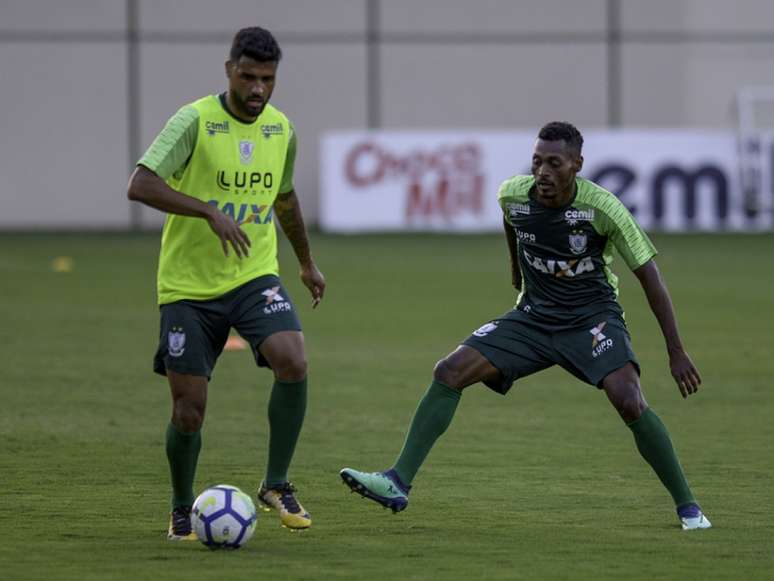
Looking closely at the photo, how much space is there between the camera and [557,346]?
7.78m

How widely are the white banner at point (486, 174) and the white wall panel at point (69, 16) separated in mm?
6773

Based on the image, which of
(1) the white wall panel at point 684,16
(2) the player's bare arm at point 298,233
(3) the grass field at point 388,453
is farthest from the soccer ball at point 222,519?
(1) the white wall panel at point 684,16

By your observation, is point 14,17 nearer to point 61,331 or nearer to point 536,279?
point 61,331

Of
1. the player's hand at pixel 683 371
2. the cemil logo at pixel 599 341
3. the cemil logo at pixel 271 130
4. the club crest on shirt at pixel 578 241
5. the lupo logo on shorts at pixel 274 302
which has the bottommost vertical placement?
the player's hand at pixel 683 371

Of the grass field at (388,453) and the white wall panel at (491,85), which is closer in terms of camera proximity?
the grass field at (388,453)

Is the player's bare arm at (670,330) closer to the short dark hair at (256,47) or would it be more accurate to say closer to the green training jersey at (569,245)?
the green training jersey at (569,245)

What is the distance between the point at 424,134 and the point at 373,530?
22.1 meters

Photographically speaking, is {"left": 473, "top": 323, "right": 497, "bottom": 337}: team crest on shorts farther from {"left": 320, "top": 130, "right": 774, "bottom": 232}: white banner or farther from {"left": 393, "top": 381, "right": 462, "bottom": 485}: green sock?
{"left": 320, "top": 130, "right": 774, "bottom": 232}: white banner

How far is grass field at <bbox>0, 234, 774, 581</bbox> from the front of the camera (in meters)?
6.82

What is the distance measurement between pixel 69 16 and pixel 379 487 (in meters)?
27.7

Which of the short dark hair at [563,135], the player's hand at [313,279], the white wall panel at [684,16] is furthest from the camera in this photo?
the white wall panel at [684,16]

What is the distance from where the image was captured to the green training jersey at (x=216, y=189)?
729 cm

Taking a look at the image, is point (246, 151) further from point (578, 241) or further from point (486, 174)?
point (486, 174)

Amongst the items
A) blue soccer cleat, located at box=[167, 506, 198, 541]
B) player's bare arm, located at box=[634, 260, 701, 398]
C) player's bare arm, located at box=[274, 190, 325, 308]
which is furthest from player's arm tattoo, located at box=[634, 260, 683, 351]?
blue soccer cleat, located at box=[167, 506, 198, 541]
